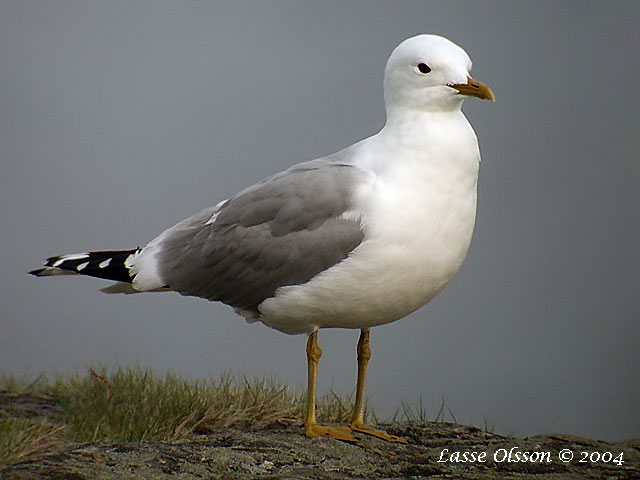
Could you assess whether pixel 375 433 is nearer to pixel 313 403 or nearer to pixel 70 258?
pixel 313 403

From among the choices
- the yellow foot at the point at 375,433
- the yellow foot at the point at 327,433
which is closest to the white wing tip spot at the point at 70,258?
the yellow foot at the point at 327,433

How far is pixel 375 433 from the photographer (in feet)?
13.0

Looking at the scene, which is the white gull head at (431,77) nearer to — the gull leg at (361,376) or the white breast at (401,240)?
the white breast at (401,240)

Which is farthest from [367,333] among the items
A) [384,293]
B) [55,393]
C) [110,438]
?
[55,393]

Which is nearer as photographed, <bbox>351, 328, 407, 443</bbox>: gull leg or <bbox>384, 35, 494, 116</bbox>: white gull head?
<bbox>384, 35, 494, 116</bbox>: white gull head

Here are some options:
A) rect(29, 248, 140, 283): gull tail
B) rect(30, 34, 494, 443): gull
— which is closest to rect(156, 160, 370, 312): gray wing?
rect(30, 34, 494, 443): gull

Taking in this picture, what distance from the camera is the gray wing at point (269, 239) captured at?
3.55 metres

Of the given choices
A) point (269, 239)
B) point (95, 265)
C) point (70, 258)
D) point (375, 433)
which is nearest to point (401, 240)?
point (269, 239)

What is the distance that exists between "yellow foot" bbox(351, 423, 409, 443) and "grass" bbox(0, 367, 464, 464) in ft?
1.21

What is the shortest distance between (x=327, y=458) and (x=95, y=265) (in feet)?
4.50

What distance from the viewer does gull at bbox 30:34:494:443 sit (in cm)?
349

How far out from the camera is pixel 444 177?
3539mm

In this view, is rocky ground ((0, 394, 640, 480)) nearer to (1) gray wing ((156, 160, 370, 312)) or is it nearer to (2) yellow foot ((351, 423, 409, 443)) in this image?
(2) yellow foot ((351, 423, 409, 443))

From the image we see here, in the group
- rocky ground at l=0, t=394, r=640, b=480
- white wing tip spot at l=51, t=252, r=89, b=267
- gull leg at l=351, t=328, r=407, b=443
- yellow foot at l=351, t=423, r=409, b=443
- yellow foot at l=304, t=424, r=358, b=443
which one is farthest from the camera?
white wing tip spot at l=51, t=252, r=89, b=267
